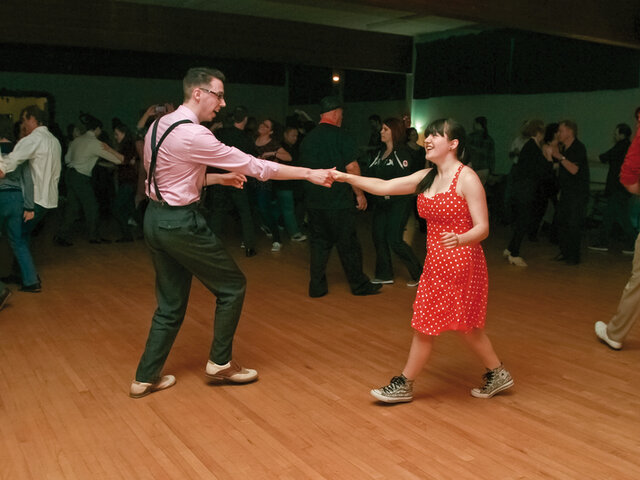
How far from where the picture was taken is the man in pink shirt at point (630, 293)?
3.77 m

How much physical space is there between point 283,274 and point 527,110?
605 centimetres

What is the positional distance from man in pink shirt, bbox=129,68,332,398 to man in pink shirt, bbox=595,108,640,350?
1922 millimetres

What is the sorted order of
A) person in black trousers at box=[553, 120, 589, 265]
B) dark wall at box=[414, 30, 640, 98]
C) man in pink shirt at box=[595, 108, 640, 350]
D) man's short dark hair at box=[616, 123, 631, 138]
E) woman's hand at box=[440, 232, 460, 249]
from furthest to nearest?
dark wall at box=[414, 30, 640, 98] → man's short dark hair at box=[616, 123, 631, 138] → person in black trousers at box=[553, 120, 589, 265] → man in pink shirt at box=[595, 108, 640, 350] → woman's hand at box=[440, 232, 460, 249]

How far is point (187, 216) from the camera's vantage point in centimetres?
301

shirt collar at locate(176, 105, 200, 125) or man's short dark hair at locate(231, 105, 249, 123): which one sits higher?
shirt collar at locate(176, 105, 200, 125)

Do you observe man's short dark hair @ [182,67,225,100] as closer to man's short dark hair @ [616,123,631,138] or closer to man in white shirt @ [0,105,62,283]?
man in white shirt @ [0,105,62,283]

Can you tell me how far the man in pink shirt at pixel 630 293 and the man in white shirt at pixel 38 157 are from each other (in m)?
4.12

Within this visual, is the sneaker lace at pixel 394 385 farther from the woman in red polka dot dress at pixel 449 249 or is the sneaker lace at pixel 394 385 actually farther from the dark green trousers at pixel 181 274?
the dark green trousers at pixel 181 274

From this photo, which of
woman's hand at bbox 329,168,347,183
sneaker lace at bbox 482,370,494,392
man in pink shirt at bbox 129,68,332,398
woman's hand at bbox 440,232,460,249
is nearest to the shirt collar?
man in pink shirt at bbox 129,68,332,398

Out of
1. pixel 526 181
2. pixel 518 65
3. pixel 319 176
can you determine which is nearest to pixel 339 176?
pixel 319 176

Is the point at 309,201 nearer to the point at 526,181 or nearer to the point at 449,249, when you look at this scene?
the point at 449,249

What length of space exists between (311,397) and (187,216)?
3.48 ft

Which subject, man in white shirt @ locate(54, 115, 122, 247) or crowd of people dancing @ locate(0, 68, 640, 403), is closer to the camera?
crowd of people dancing @ locate(0, 68, 640, 403)

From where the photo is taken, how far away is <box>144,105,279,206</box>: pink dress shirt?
291 cm
